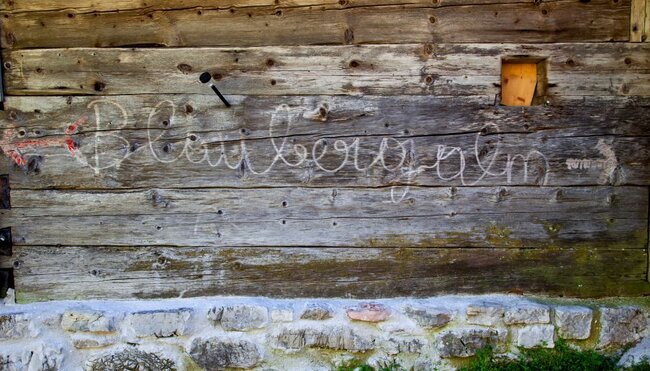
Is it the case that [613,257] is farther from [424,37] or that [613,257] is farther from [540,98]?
[424,37]

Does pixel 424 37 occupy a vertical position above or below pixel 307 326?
above

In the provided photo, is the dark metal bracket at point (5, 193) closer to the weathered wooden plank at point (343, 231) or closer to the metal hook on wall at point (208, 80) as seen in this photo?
the weathered wooden plank at point (343, 231)

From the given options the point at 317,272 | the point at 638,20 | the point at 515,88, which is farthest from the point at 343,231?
the point at 638,20

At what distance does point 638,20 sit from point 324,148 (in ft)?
6.86

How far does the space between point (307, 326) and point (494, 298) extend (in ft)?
3.92

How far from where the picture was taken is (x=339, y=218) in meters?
3.32

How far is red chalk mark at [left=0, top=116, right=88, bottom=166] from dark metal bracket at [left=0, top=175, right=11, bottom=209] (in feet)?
0.51

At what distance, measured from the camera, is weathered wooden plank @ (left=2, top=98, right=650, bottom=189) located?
326 cm

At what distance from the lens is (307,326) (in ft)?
10.6

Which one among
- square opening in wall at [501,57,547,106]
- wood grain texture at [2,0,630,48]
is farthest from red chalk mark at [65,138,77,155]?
square opening in wall at [501,57,547,106]

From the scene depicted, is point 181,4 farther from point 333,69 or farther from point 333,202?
point 333,202

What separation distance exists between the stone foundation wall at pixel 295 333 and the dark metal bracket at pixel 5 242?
1.33ft

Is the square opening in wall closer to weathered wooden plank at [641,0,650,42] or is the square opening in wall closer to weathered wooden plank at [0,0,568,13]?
weathered wooden plank at [0,0,568,13]

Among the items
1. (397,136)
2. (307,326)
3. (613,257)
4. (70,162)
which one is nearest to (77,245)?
(70,162)
